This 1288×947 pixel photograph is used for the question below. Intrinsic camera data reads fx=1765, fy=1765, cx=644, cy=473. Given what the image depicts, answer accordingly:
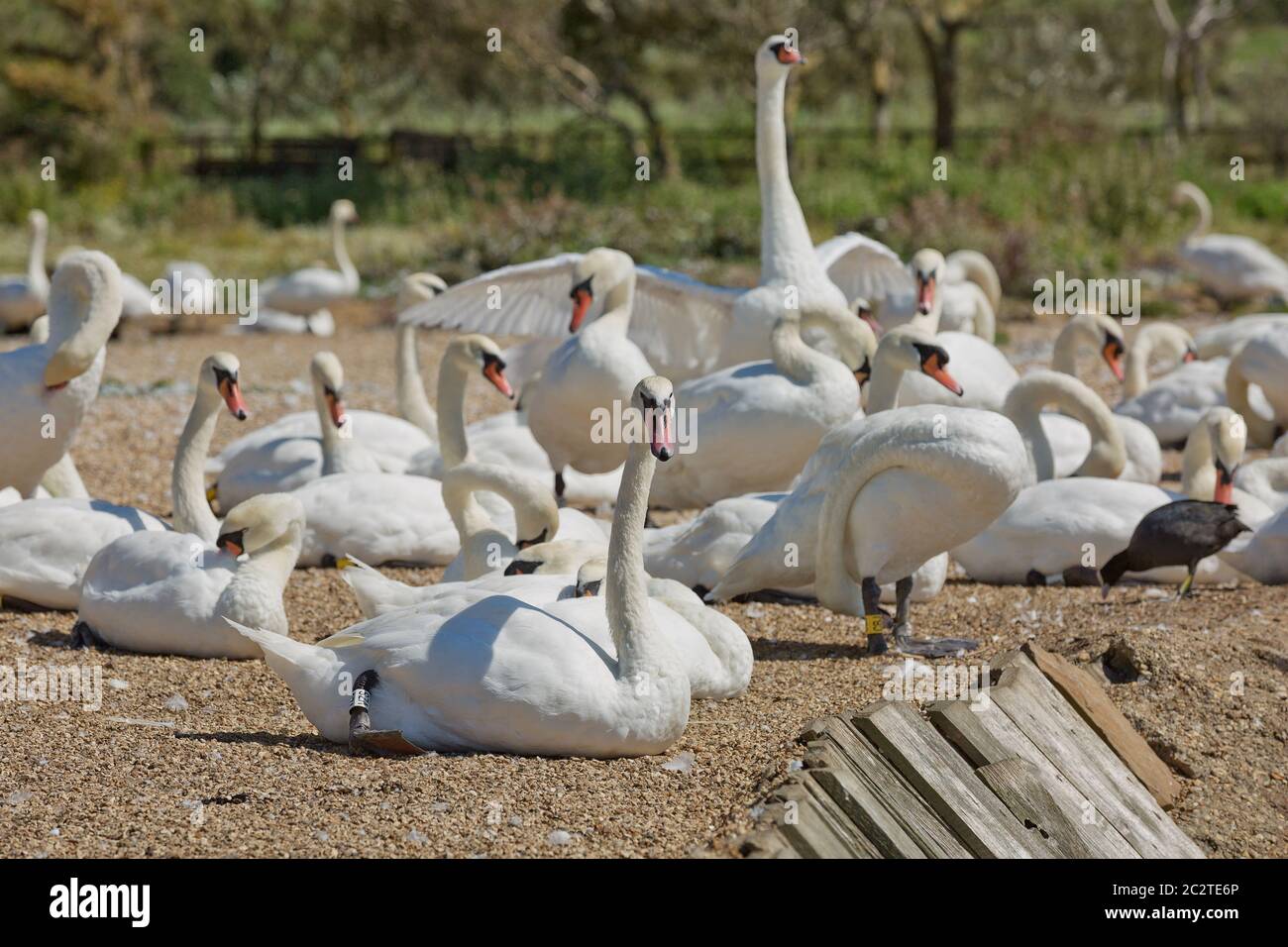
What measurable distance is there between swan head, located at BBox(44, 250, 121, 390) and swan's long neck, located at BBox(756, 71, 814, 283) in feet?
11.2

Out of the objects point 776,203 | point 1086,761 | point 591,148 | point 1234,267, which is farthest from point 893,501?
point 591,148

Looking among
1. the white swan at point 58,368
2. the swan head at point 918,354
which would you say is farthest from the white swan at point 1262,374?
the white swan at point 58,368

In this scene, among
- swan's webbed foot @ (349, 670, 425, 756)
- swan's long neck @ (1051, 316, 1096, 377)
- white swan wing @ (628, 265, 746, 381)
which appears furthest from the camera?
swan's long neck @ (1051, 316, 1096, 377)

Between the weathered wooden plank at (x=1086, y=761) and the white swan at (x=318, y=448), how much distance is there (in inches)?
167

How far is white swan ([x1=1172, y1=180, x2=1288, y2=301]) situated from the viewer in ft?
56.0

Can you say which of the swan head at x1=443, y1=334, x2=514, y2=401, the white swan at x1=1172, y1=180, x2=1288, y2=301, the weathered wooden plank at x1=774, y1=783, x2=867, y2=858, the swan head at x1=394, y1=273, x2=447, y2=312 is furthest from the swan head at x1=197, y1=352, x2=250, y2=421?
the white swan at x1=1172, y1=180, x2=1288, y2=301

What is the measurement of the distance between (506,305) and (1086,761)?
225 inches

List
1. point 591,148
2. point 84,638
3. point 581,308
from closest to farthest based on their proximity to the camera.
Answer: point 84,638, point 581,308, point 591,148

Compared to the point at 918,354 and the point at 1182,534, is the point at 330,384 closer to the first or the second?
the point at 918,354

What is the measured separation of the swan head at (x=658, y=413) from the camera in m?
4.75

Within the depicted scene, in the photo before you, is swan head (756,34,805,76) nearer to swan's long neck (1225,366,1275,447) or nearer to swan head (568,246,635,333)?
swan head (568,246,635,333)

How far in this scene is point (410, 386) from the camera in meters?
10.3

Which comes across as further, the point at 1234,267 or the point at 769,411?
the point at 1234,267
